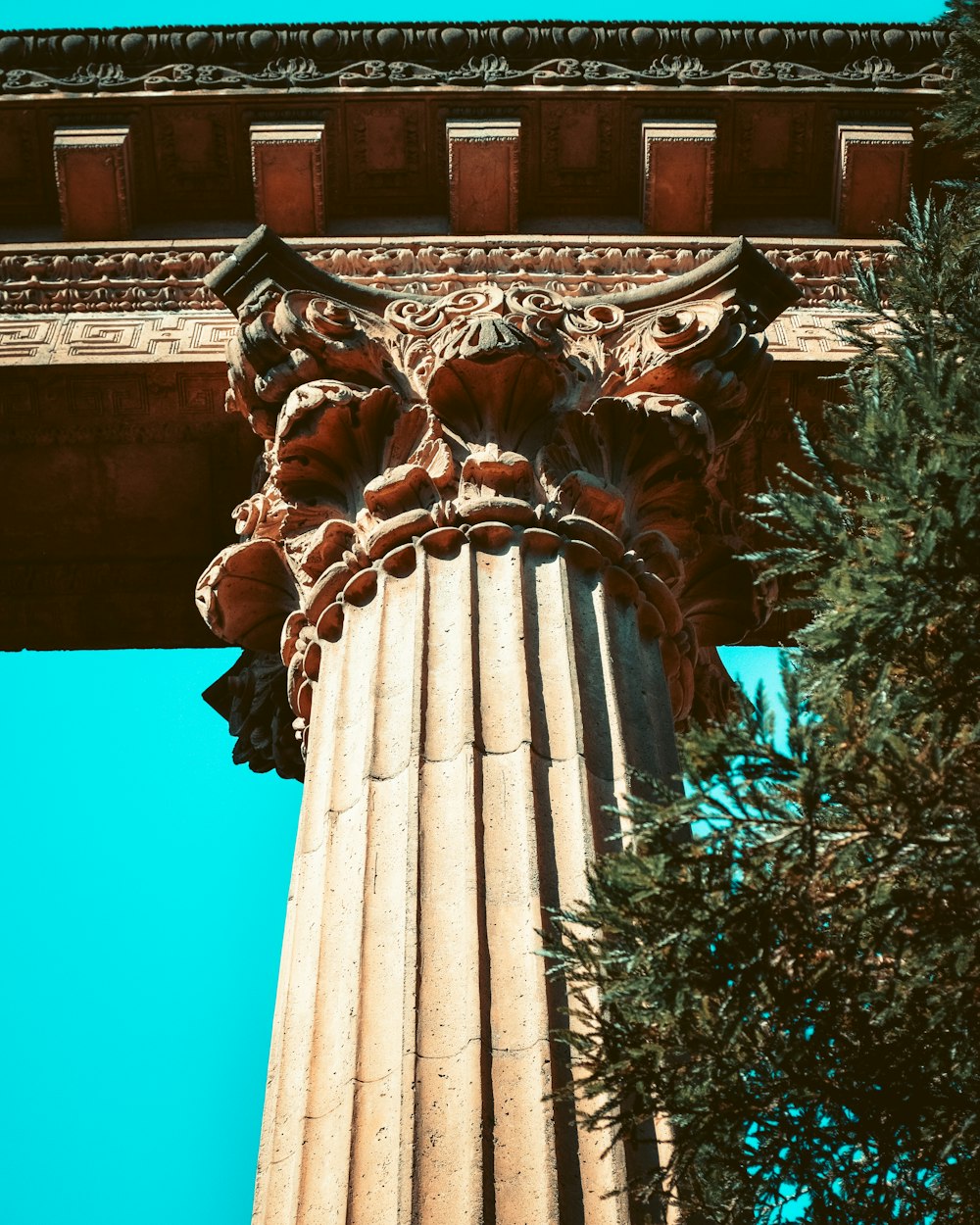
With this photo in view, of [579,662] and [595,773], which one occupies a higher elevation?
[579,662]

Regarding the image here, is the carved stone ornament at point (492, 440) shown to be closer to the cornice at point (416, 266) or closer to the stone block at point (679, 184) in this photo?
the cornice at point (416, 266)

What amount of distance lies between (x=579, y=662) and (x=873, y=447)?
238cm

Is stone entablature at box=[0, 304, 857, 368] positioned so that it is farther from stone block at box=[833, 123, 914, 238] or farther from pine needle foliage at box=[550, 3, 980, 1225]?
pine needle foliage at box=[550, 3, 980, 1225]

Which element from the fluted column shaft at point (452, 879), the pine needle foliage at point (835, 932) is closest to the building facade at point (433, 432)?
the fluted column shaft at point (452, 879)

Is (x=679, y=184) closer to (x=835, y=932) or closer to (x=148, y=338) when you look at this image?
(x=148, y=338)

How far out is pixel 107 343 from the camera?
13.0 meters

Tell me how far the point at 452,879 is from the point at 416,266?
23.7ft

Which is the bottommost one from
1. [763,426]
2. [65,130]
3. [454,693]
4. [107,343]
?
[454,693]

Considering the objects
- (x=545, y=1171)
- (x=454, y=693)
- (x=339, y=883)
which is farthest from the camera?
(x=454, y=693)

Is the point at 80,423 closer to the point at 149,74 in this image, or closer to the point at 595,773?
the point at 149,74

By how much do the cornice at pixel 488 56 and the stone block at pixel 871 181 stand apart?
0.46 m

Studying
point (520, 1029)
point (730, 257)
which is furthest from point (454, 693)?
point (730, 257)

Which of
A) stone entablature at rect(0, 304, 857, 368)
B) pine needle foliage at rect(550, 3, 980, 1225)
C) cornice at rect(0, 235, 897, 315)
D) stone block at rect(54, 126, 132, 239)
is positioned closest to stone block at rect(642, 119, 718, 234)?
cornice at rect(0, 235, 897, 315)

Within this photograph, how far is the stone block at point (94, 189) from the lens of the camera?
562 inches
